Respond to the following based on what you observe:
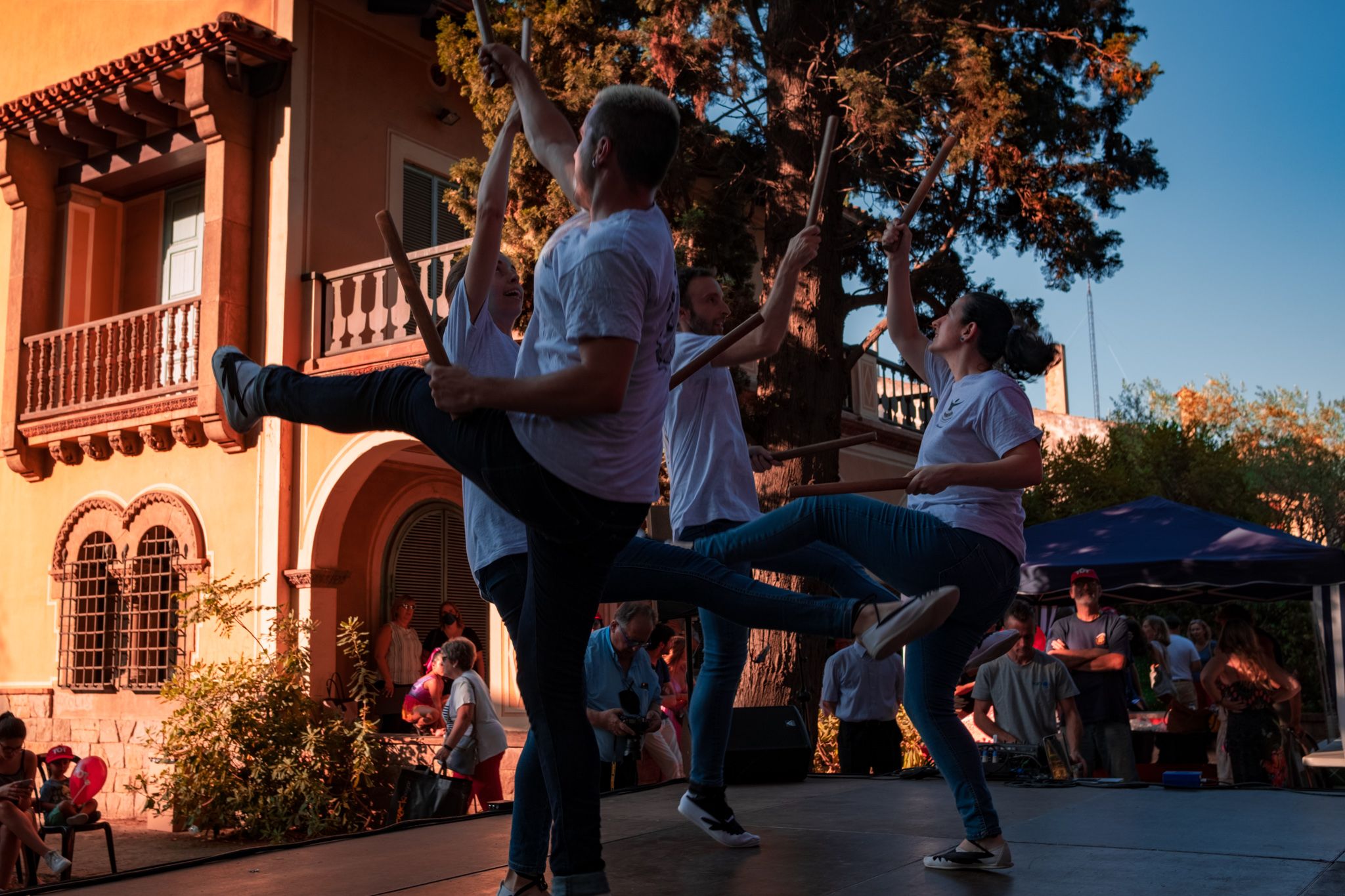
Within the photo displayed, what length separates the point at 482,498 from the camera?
10.4 feet

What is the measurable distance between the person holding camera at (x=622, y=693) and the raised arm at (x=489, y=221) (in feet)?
13.9

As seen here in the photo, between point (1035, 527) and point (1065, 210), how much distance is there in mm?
3064

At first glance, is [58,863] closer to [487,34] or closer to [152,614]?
[487,34]

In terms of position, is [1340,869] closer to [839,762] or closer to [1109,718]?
[1109,718]

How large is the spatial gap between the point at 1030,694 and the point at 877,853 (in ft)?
15.1

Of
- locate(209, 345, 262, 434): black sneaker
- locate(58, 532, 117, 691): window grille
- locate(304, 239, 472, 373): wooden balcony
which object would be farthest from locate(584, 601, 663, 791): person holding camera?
locate(58, 532, 117, 691): window grille

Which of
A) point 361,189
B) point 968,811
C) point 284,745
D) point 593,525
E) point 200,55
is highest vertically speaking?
point 200,55

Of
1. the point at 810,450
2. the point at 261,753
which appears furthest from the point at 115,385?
the point at 810,450

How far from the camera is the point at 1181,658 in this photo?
37.2 feet

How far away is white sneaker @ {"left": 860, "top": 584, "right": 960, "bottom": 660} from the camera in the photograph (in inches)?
118

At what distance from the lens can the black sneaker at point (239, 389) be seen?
2850 millimetres

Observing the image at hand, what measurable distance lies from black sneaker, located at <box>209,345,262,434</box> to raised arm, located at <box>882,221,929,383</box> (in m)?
1.98

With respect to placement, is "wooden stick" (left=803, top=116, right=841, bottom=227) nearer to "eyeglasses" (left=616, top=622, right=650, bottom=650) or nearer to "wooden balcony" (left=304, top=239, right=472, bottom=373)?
"eyeglasses" (left=616, top=622, right=650, bottom=650)

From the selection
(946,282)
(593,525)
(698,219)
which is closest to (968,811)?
(593,525)
